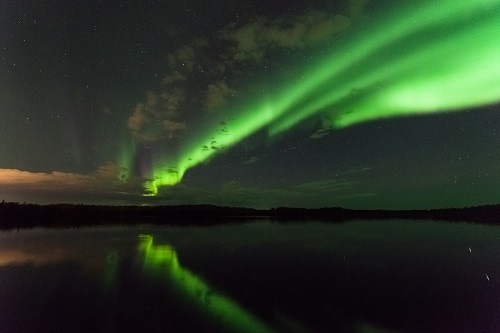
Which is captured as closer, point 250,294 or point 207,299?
point 207,299

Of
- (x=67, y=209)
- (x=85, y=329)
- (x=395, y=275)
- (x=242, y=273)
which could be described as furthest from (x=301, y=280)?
(x=67, y=209)

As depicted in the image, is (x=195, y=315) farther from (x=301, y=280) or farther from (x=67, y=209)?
(x=67, y=209)

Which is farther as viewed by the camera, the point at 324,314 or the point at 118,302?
the point at 118,302

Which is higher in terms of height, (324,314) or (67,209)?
(67,209)

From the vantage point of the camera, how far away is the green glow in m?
11.5

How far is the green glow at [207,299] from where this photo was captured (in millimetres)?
11508

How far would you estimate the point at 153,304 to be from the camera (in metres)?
14.2

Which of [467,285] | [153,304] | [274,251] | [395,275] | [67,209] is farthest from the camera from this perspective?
[67,209]

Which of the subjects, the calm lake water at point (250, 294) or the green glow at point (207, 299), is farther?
the calm lake water at point (250, 294)

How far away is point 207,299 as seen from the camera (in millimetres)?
14922

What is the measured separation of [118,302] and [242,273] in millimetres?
8760

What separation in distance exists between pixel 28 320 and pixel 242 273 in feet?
39.8

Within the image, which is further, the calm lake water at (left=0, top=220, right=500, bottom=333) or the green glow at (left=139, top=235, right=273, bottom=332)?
the calm lake water at (left=0, top=220, right=500, bottom=333)

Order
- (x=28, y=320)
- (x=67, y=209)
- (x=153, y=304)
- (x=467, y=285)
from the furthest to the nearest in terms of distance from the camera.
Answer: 1. (x=67, y=209)
2. (x=467, y=285)
3. (x=153, y=304)
4. (x=28, y=320)
